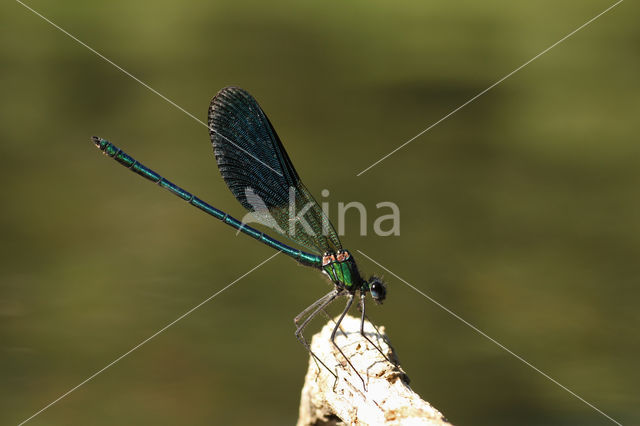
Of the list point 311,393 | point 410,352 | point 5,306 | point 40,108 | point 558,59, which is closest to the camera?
point 311,393

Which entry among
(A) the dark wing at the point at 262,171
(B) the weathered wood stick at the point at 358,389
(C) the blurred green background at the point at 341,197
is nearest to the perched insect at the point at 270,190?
(A) the dark wing at the point at 262,171

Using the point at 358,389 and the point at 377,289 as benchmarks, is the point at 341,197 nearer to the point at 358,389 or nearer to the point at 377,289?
the point at 377,289

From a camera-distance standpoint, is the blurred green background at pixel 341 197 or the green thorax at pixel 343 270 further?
the blurred green background at pixel 341 197

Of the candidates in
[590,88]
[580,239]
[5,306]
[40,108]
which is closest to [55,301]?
[5,306]

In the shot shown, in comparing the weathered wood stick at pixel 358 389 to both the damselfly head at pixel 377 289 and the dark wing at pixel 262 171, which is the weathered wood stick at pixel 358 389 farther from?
the dark wing at pixel 262 171

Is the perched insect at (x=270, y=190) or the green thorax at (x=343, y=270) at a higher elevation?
the perched insect at (x=270, y=190)

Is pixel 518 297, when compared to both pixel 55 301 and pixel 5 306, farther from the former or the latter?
pixel 5 306

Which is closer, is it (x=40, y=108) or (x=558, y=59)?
(x=40, y=108)
